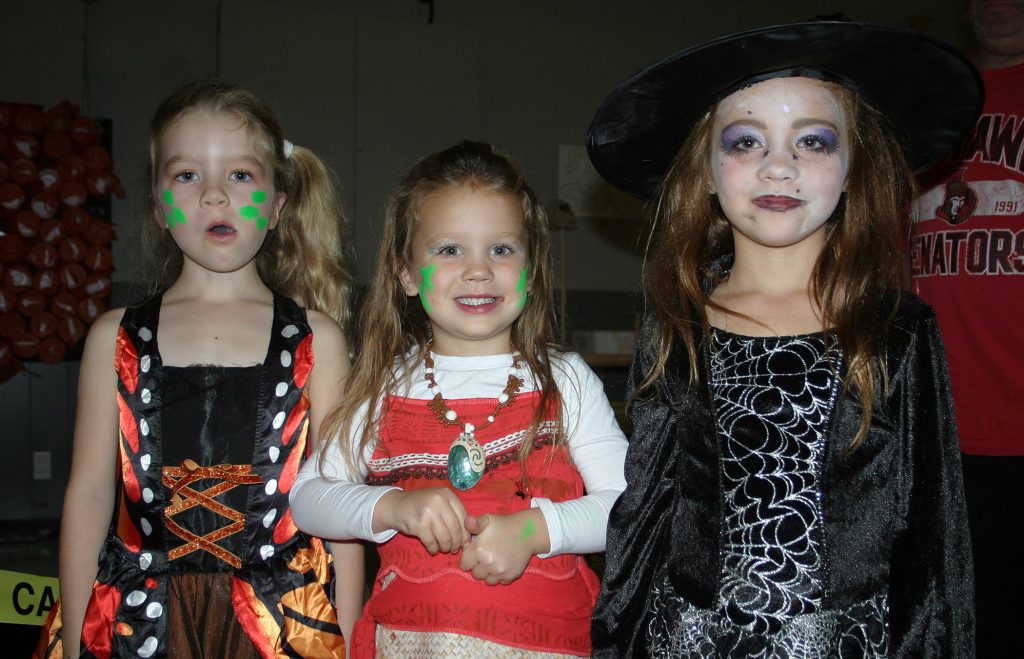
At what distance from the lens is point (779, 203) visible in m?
1.39

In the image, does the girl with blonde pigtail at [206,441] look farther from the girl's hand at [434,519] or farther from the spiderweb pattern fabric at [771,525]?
the spiderweb pattern fabric at [771,525]

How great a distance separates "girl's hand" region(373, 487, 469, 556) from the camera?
1303mm

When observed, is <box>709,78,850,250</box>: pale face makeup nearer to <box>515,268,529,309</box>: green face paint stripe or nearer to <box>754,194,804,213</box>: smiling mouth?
<box>754,194,804,213</box>: smiling mouth

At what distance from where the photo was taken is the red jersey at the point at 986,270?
1949mm

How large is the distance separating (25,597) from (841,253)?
1.82 meters

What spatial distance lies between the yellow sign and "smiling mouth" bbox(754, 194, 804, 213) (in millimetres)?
1656

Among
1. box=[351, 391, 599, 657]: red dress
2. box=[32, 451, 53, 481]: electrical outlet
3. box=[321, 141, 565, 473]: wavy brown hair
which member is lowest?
box=[32, 451, 53, 481]: electrical outlet

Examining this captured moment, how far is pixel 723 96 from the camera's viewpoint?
4.93 feet

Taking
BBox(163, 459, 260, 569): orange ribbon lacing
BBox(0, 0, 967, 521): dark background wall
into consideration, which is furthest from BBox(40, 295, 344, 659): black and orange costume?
BBox(0, 0, 967, 521): dark background wall

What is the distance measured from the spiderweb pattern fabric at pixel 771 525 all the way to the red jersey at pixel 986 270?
0.83 metres

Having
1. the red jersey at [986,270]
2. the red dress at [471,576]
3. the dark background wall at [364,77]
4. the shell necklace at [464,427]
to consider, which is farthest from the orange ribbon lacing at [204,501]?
the dark background wall at [364,77]

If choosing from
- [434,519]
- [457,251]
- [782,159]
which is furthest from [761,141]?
[434,519]

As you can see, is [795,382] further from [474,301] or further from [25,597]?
[25,597]

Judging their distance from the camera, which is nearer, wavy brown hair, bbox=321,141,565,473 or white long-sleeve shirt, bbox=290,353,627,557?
white long-sleeve shirt, bbox=290,353,627,557
